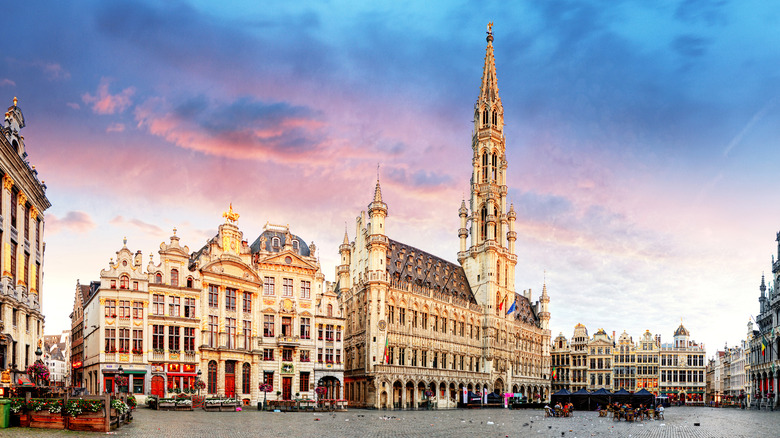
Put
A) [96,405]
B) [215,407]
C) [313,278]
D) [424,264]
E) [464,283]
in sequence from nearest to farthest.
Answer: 1. [96,405]
2. [215,407]
3. [313,278]
4. [424,264]
5. [464,283]

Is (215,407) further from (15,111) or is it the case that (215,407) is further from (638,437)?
(638,437)

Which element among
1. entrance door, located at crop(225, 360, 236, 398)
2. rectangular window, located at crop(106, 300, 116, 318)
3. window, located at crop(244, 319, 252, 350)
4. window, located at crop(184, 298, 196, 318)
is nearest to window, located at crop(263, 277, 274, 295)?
window, located at crop(244, 319, 252, 350)

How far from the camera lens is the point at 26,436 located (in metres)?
25.3

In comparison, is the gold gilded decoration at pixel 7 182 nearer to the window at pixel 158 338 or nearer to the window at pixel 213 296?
the window at pixel 158 338

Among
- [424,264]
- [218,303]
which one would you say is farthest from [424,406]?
[218,303]

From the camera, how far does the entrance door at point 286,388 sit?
239ft

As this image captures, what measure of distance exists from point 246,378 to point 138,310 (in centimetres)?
1342

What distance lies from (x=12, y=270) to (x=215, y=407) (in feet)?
67.7

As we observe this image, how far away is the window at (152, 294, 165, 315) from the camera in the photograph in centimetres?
6394

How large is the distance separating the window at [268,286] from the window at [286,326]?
122 inches

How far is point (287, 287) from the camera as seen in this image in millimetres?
74625

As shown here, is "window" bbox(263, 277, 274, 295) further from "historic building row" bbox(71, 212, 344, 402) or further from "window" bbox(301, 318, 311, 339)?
"window" bbox(301, 318, 311, 339)

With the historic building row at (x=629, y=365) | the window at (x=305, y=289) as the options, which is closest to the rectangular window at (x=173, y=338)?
the window at (x=305, y=289)

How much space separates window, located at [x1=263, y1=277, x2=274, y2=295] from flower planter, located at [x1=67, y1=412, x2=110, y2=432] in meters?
43.9
